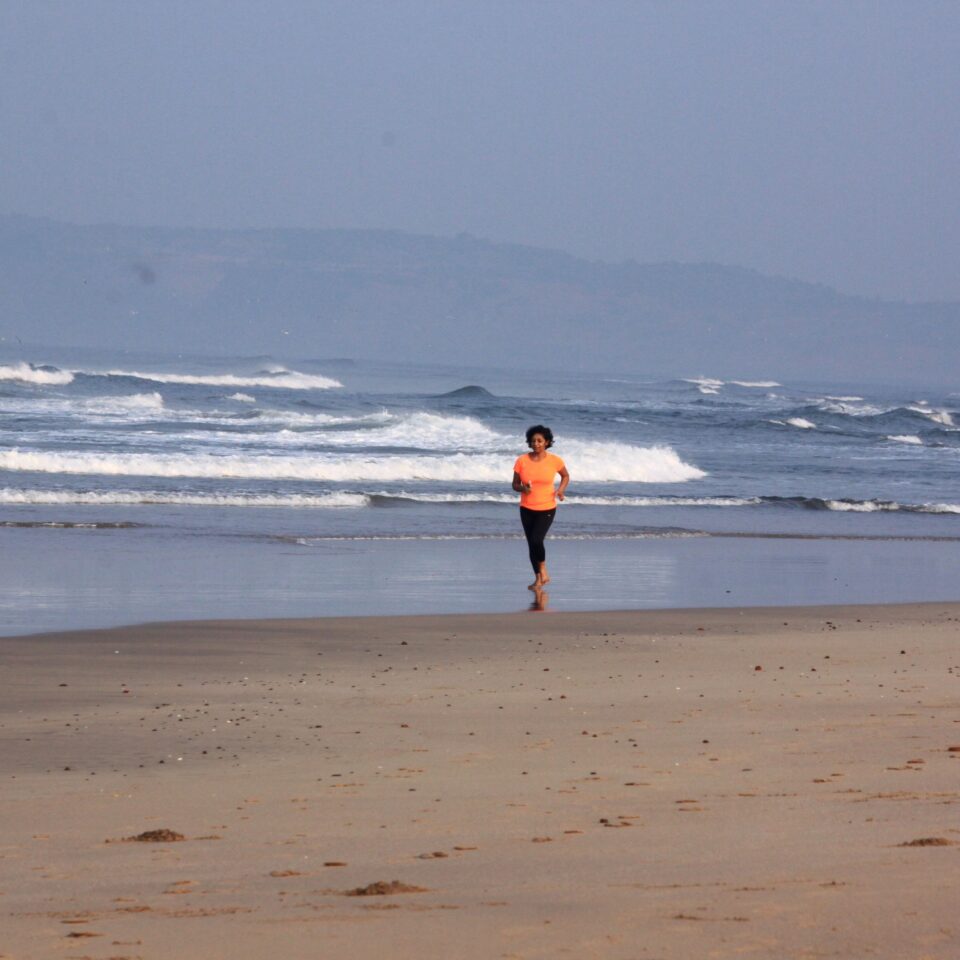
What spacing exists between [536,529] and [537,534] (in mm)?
60

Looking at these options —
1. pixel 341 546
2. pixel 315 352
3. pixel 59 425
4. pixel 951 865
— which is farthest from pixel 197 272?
pixel 951 865

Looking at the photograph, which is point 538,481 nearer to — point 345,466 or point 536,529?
point 536,529

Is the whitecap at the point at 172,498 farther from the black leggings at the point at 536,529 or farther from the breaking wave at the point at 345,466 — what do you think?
the black leggings at the point at 536,529

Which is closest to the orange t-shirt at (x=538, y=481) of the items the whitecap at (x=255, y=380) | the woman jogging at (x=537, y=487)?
the woman jogging at (x=537, y=487)

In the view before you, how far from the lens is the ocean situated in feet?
40.8

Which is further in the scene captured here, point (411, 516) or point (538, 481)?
point (411, 516)

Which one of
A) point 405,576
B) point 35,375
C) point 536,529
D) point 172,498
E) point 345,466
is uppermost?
point 35,375

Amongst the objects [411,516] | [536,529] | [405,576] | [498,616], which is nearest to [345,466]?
[411,516]

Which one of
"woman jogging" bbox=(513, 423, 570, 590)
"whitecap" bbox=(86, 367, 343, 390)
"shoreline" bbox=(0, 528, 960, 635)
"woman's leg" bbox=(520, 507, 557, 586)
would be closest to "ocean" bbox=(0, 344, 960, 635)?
"shoreline" bbox=(0, 528, 960, 635)

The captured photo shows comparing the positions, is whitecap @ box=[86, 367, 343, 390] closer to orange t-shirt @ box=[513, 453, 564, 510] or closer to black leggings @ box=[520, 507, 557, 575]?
orange t-shirt @ box=[513, 453, 564, 510]

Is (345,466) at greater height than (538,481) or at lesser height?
greater

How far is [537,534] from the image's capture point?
41.5 ft

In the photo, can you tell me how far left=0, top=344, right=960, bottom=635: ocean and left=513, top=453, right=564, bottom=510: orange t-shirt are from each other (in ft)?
2.73

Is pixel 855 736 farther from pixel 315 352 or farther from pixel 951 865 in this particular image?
pixel 315 352
